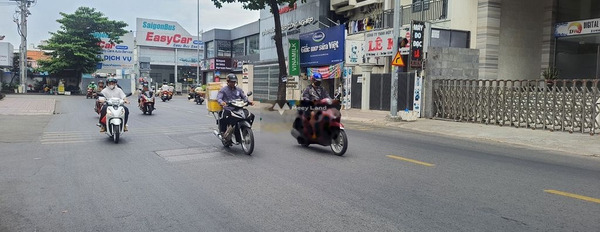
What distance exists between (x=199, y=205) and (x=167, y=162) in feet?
10.3

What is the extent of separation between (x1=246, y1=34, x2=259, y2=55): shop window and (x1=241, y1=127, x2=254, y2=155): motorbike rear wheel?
35.0 meters

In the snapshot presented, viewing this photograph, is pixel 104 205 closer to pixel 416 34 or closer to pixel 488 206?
pixel 488 206

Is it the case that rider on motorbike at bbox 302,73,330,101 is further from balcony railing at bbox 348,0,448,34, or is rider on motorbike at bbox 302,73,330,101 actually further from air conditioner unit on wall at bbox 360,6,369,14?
air conditioner unit on wall at bbox 360,6,369,14

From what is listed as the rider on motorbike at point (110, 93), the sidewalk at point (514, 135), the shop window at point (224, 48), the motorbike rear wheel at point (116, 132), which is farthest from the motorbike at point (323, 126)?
the shop window at point (224, 48)

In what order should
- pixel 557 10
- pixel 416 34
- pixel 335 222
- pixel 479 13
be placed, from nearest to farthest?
pixel 335 222, pixel 416 34, pixel 479 13, pixel 557 10

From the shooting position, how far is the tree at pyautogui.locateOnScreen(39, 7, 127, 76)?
49312mm

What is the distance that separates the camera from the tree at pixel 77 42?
4931 cm

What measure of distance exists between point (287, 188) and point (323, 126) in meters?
3.33

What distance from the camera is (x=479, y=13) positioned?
20.6 meters


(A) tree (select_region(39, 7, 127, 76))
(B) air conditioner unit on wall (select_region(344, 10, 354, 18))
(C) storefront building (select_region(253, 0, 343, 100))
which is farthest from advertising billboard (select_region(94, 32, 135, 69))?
(B) air conditioner unit on wall (select_region(344, 10, 354, 18))

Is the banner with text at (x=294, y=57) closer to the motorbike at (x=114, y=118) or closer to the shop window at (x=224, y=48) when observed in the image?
the motorbike at (x=114, y=118)

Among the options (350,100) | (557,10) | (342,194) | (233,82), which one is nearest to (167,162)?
(233,82)

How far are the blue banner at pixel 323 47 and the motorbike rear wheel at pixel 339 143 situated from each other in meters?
18.2

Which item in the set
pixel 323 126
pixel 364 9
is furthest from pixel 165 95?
pixel 323 126
